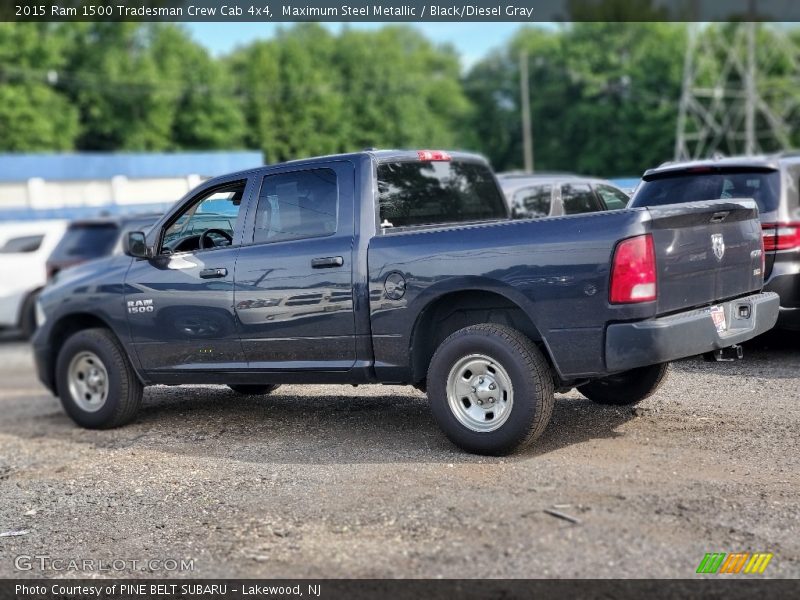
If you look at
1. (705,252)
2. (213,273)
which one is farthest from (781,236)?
(213,273)

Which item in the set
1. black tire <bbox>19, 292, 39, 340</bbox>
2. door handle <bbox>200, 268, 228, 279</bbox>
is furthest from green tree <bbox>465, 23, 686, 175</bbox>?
door handle <bbox>200, 268, 228, 279</bbox>

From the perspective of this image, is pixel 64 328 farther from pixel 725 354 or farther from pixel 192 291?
pixel 725 354

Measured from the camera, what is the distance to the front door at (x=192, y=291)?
7371 millimetres

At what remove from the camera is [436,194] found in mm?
7562

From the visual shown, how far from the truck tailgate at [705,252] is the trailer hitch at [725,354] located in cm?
35

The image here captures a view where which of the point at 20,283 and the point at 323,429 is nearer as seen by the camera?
the point at 323,429

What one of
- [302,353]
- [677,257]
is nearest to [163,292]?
[302,353]

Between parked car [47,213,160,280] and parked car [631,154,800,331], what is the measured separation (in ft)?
28.2

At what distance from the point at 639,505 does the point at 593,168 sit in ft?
202

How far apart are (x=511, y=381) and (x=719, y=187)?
3.42 metres

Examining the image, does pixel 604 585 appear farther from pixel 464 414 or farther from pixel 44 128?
pixel 44 128

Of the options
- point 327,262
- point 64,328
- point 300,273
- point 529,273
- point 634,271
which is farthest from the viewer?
point 64,328

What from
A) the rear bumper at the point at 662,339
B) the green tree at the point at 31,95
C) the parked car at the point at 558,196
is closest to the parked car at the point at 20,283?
Answer: the parked car at the point at 558,196

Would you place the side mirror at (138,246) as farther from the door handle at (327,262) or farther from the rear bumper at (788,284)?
the rear bumper at (788,284)
